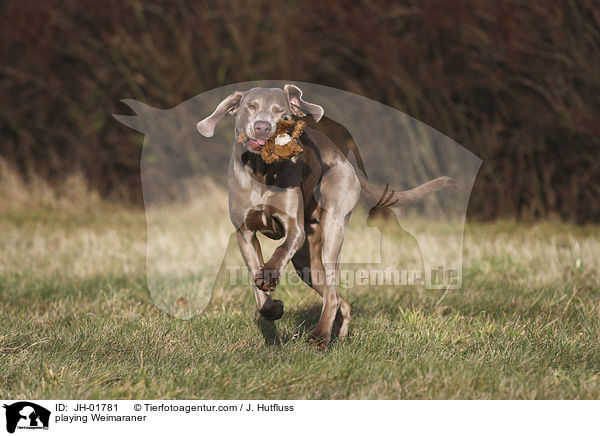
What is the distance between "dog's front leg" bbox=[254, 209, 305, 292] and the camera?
3291mm

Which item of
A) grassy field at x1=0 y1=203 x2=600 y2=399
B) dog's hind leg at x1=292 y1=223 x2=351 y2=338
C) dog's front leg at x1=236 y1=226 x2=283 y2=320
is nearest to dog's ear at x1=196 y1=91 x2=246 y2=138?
dog's front leg at x1=236 y1=226 x2=283 y2=320

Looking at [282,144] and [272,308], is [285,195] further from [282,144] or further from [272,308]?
[272,308]

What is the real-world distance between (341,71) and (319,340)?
6.90 metres

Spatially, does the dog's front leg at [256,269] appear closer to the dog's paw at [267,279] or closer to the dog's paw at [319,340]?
the dog's paw at [267,279]

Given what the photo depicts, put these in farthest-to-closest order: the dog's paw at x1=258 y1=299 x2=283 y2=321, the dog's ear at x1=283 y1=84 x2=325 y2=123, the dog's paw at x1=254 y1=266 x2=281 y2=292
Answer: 1. the dog's ear at x1=283 y1=84 x2=325 y2=123
2. the dog's paw at x1=258 y1=299 x2=283 y2=321
3. the dog's paw at x1=254 y1=266 x2=281 y2=292

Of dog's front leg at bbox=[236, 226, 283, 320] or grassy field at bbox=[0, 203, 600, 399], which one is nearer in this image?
grassy field at bbox=[0, 203, 600, 399]

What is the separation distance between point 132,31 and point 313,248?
28.1ft

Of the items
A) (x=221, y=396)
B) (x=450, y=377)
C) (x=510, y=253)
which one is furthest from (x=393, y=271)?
(x=221, y=396)

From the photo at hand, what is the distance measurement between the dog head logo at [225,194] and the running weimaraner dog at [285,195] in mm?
270

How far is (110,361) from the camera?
3674mm
